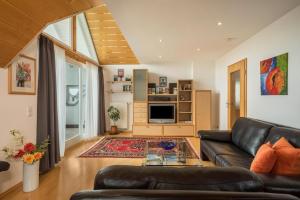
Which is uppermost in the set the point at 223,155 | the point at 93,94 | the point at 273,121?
the point at 93,94

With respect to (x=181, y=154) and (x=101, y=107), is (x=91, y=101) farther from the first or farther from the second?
(x=181, y=154)

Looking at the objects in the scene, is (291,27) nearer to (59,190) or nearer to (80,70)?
(59,190)

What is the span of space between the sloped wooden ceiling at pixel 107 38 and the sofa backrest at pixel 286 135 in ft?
13.9

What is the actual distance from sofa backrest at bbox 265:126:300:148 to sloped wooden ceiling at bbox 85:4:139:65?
13.9ft

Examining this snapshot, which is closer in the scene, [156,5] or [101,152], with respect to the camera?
[156,5]

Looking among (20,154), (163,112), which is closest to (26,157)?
(20,154)

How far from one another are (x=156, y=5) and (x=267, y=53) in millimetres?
2138

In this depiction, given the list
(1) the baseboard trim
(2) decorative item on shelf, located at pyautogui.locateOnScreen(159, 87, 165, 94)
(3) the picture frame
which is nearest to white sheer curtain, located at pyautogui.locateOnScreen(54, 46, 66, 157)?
(3) the picture frame

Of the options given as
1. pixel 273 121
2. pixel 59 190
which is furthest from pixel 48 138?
pixel 273 121

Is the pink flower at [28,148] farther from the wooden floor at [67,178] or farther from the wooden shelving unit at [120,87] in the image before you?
the wooden shelving unit at [120,87]

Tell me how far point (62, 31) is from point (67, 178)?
2974 millimetres

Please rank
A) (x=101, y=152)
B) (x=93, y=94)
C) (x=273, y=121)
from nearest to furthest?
(x=273, y=121) → (x=101, y=152) → (x=93, y=94)

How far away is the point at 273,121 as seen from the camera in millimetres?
3096

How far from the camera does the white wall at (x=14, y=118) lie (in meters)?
2.43
